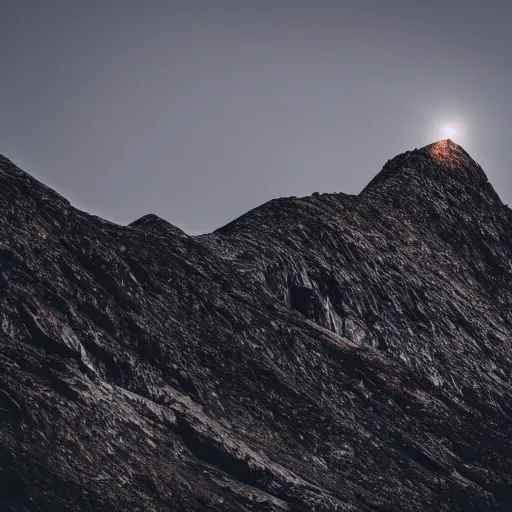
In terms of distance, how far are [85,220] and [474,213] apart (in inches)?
1429

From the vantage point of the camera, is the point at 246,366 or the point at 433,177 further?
the point at 433,177

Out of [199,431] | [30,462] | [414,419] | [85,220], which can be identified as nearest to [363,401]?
[414,419]

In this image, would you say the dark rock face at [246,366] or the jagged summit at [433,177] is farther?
the jagged summit at [433,177]

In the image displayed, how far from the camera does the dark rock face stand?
168 feet

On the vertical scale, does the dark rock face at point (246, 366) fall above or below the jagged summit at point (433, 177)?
below

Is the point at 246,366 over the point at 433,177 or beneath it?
beneath

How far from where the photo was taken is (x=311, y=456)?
5784 cm

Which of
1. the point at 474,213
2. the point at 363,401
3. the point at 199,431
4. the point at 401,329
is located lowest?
the point at 199,431

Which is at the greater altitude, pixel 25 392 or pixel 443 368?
pixel 443 368

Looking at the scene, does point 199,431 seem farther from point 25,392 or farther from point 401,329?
point 401,329

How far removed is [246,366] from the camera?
61062 mm

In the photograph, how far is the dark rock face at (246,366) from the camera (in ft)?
168

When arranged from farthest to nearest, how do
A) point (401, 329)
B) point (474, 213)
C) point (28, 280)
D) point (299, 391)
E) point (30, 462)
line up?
point (474, 213), point (401, 329), point (299, 391), point (28, 280), point (30, 462)

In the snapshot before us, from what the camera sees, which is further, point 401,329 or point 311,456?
point 401,329
